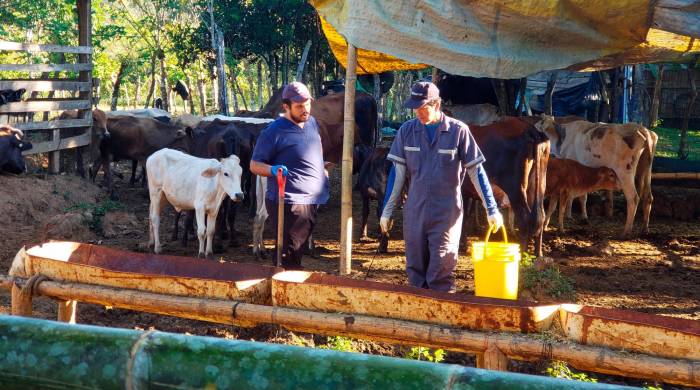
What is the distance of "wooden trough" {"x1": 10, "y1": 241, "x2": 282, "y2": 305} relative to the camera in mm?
5059

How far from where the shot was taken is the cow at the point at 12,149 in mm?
12383

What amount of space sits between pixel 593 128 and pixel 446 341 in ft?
28.3

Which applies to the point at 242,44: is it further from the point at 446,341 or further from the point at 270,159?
the point at 446,341

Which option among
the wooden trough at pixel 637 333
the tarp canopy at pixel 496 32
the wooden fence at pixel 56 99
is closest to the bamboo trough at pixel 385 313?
the wooden trough at pixel 637 333

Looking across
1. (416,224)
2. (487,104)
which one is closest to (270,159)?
(416,224)

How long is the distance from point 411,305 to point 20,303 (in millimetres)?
2510

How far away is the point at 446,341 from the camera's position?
4.48 meters

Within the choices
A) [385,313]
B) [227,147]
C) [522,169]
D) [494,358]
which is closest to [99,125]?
[227,147]

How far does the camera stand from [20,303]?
17.1ft

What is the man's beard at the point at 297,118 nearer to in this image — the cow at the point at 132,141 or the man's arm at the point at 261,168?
the man's arm at the point at 261,168

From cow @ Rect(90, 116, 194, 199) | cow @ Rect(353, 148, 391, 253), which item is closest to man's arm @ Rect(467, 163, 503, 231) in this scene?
cow @ Rect(353, 148, 391, 253)

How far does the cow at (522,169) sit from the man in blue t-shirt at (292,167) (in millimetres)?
3972

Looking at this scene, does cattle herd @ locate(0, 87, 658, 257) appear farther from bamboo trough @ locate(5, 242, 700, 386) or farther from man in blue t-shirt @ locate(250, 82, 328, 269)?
bamboo trough @ locate(5, 242, 700, 386)

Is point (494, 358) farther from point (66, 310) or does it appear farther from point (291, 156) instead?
point (66, 310)
